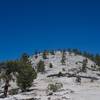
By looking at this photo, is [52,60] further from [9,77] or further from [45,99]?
[45,99]

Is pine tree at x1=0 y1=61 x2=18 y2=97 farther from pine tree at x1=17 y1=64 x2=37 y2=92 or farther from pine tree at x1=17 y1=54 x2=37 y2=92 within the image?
pine tree at x1=17 y1=64 x2=37 y2=92

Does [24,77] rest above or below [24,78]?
above

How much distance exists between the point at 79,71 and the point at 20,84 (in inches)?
2678

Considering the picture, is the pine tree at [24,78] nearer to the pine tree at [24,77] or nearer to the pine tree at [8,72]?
the pine tree at [24,77]

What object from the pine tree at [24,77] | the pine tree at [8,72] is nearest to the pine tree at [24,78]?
the pine tree at [24,77]

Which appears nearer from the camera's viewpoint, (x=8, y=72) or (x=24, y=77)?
(x=8, y=72)

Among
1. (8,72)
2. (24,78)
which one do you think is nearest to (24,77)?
(24,78)

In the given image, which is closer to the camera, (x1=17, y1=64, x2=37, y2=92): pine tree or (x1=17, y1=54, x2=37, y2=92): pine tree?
(x1=17, y1=54, x2=37, y2=92): pine tree

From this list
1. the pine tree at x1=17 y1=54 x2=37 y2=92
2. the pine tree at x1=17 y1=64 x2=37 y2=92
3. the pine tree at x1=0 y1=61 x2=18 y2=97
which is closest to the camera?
the pine tree at x1=0 y1=61 x2=18 y2=97

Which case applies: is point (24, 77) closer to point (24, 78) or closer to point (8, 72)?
point (24, 78)

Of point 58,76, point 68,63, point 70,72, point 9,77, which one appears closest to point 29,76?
point 9,77

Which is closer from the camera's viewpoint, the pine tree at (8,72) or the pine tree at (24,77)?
the pine tree at (8,72)

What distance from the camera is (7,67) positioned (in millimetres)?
81000

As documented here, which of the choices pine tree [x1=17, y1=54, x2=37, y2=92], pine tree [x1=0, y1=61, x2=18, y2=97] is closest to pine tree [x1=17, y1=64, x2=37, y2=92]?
pine tree [x1=17, y1=54, x2=37, y2=92]
